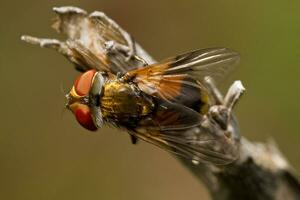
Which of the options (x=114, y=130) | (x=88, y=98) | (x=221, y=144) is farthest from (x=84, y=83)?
(x=114, y=130)

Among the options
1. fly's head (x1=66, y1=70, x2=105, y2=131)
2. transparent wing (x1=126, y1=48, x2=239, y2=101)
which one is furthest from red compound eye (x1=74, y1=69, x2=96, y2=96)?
transparent wing (x1=126, y1=48, x2=239, y2=101)

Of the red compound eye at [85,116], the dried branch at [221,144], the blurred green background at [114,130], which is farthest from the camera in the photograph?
the blurred green background at [114,130]

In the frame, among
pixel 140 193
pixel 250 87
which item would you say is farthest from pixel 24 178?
pixel 250 87

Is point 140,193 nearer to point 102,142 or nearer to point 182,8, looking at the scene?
point 102,142

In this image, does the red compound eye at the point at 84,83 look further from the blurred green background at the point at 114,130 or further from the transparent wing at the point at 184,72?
the blurred green background at the point at 114,130

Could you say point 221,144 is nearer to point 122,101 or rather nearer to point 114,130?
point 122,101

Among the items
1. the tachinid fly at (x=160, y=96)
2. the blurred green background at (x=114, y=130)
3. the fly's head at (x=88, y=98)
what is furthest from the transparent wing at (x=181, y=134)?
the blurred green background at (x=114, y=130)
